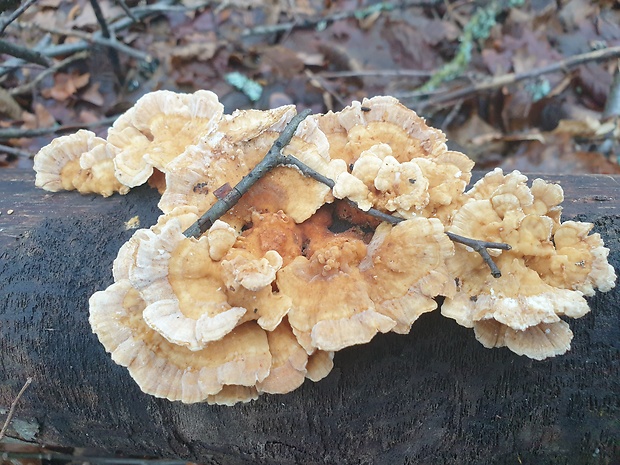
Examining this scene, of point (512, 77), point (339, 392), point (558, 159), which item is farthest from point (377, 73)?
point (339, 392)

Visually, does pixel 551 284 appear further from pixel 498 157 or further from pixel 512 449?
pixel 498 157

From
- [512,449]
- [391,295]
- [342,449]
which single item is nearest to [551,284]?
[391,295]

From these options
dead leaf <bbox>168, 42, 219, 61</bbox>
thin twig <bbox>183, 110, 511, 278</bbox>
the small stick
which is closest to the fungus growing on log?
thin twig <bbox>183, 110, 511, 278</bbox>

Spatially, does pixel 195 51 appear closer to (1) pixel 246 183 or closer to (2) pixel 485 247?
(1) pixel 246 183

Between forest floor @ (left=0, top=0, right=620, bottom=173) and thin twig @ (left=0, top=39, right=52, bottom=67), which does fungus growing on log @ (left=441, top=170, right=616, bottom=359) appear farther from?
thin twig @ (left=0, top=39, right=52, bottom=67)

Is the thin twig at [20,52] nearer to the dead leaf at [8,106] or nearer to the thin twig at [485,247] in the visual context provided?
the dead leaf at [8,106]

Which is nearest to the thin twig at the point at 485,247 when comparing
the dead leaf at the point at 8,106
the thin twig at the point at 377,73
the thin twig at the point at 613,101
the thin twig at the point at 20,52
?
the thin twig at the point at 20,52
